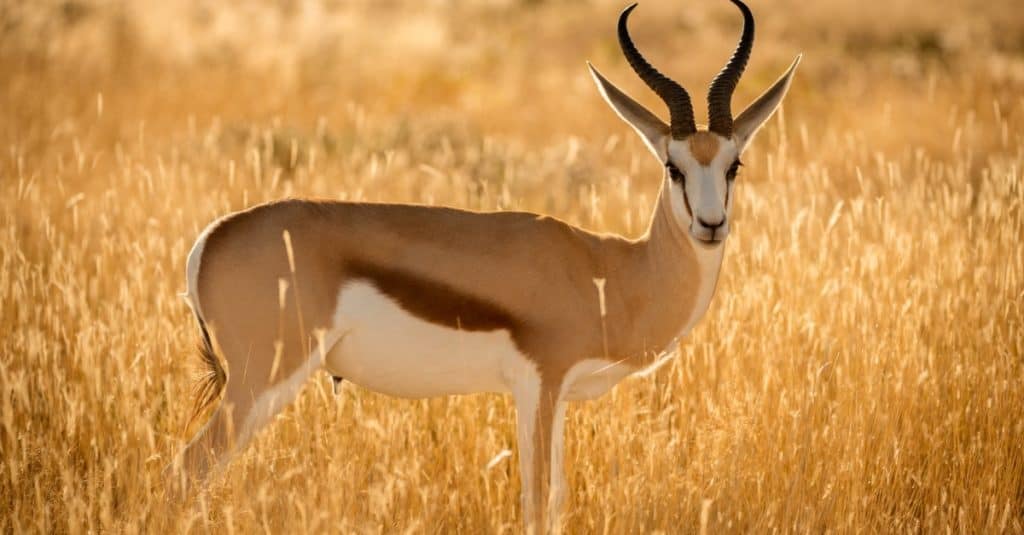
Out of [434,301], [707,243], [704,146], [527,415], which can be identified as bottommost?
[527,415]

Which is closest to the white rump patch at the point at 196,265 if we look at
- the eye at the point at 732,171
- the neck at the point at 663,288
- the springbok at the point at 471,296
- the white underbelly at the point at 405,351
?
the springbok at the point at 471,296

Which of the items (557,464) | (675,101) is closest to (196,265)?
(557,464)

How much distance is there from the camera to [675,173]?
505 cm

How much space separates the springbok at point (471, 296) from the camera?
469 centimetres

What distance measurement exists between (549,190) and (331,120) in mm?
5284

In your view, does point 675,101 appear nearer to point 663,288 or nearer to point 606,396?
point 663,288

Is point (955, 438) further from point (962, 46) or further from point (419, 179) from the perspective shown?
point (962, 46)

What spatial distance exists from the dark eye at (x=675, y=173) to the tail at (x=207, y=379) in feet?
6.50

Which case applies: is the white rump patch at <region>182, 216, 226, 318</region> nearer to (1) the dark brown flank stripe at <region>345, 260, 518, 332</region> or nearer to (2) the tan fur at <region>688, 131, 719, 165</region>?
(1) the dark brown flank stripe at <region>345, 260, 518, 332</region>

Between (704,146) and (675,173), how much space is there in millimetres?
190

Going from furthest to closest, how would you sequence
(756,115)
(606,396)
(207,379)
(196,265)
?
(606,396)
(756,115)
(207,379)
(196,265)

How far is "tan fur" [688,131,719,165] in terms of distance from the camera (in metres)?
4.91

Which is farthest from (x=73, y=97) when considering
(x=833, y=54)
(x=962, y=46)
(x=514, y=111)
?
(x=962, y=46)

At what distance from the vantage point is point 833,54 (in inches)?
967
